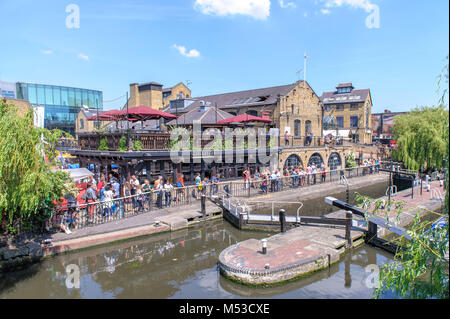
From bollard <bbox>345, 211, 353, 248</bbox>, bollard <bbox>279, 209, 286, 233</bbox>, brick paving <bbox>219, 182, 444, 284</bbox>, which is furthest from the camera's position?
bollard <bbox>279, 209, 286, 233</bbox>

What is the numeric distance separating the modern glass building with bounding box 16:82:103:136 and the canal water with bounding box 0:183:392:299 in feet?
147

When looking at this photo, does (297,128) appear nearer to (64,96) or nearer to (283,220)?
(283,220)

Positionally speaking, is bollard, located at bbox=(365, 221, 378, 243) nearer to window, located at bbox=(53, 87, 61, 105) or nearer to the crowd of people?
the crowd of people

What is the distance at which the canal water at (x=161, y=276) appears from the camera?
8.22 metres

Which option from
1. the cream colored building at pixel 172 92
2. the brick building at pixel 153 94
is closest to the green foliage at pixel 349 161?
the brick building at pixel 153 94

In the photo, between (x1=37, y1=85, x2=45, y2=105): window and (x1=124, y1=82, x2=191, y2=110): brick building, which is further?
(x1=37, y1=85, x2=45, y2=105): window

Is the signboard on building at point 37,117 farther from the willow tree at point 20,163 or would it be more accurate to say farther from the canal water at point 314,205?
the canal water at point 314,205

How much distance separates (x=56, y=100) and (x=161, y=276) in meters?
53.4

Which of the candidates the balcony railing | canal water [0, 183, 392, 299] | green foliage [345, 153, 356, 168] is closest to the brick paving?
canal water [0, 183, 392, 299]

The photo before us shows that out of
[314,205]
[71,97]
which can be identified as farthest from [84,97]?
[314,205]

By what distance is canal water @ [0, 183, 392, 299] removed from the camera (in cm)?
822

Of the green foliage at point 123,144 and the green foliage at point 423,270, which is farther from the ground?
the green foliage at point 123,144

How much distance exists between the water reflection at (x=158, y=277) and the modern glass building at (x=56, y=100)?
4480 centimetres
